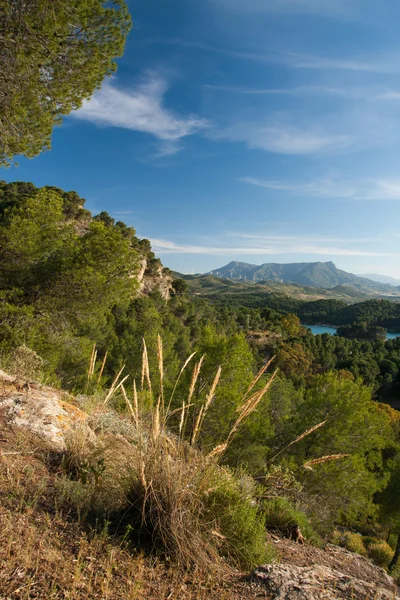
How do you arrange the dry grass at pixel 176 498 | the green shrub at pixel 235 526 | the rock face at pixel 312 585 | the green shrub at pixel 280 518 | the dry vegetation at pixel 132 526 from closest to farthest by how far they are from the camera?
the dry vegetation at pixel 132 526, the rock face at pixel 312 585, the dry grass at pixel 176 498, the green shrub at pixel 235 526, the green shrub at pixel 280 518

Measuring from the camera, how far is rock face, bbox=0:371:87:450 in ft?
12.1

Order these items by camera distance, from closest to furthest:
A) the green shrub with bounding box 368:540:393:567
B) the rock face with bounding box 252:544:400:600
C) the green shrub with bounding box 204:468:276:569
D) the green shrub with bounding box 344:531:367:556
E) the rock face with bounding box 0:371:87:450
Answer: the rock face with bounding box 252:544:400:600 < the green shrub with bounding box 204:468:276:569 < the rock face with bounding box 0:371:87:450 < the green shrub with bounding box 344:531:367:556 < the green shrub with bounding box 368:540:393:567

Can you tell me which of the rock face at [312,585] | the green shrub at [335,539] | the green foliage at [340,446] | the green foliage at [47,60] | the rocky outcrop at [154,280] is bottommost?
the green shrub at [335,539]

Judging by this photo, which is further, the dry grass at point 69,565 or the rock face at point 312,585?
the rock face at point 312,585

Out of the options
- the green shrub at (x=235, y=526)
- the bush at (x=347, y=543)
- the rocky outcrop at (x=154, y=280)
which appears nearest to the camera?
the green shrub at (x=235, y=526)

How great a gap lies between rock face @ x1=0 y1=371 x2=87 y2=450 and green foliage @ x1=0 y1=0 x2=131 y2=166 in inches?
239

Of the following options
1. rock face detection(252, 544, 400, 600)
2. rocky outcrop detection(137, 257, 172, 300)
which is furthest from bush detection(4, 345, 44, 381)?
rocky outcrop detection(137, 257, 172, 300)

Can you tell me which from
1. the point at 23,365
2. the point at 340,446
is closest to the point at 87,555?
the point at 23,365

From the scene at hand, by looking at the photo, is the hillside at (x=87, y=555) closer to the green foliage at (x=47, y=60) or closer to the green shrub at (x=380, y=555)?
the green foliage at (x=47, y=60)

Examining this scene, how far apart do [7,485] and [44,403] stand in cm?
194

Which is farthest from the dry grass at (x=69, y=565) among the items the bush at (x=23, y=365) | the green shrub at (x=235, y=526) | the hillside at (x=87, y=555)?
the bush at (x=23, y=365)

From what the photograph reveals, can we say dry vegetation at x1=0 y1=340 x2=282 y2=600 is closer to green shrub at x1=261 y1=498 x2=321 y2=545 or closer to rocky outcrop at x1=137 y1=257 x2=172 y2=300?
green shrub at x1=261 y1=498 x2=321 y2=545

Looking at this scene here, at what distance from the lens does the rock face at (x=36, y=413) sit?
3.68m

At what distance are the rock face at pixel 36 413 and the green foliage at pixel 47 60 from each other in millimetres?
6061
